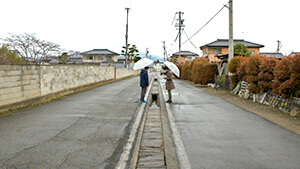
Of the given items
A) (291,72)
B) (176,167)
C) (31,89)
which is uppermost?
(291,72)

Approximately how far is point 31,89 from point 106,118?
158 inches

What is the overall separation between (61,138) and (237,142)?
383 cm

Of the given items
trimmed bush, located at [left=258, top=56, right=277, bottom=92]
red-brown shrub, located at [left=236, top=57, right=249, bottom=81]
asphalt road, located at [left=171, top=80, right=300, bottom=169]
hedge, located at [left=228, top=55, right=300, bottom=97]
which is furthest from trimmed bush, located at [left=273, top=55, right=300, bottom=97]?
red-brown shrub, located at [left=236, top=57, right=249, bottom=81]

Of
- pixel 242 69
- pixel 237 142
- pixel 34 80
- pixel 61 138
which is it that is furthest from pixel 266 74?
pixel 34 80

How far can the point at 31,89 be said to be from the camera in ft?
28.8

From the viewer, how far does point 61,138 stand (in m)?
4.79

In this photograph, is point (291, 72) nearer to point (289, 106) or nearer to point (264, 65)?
point (289, 106)

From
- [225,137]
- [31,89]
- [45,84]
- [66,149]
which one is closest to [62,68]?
[45,84]

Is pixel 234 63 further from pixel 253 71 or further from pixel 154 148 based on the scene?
pixel 154 148

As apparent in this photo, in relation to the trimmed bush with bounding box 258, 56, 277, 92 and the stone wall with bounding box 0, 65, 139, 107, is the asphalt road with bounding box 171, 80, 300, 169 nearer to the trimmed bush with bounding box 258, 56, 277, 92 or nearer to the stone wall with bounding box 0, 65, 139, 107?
the trimmed bush with bounding box 258, 56, 277, 92

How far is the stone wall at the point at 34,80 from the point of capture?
23.9 feet

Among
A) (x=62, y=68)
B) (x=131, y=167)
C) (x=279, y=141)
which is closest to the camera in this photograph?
(x=131, y=167)

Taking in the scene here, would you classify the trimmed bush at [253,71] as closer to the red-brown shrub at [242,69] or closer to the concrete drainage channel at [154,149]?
the red-brown shrub at [242,69]

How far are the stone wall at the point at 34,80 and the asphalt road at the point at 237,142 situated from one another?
5689 mm
